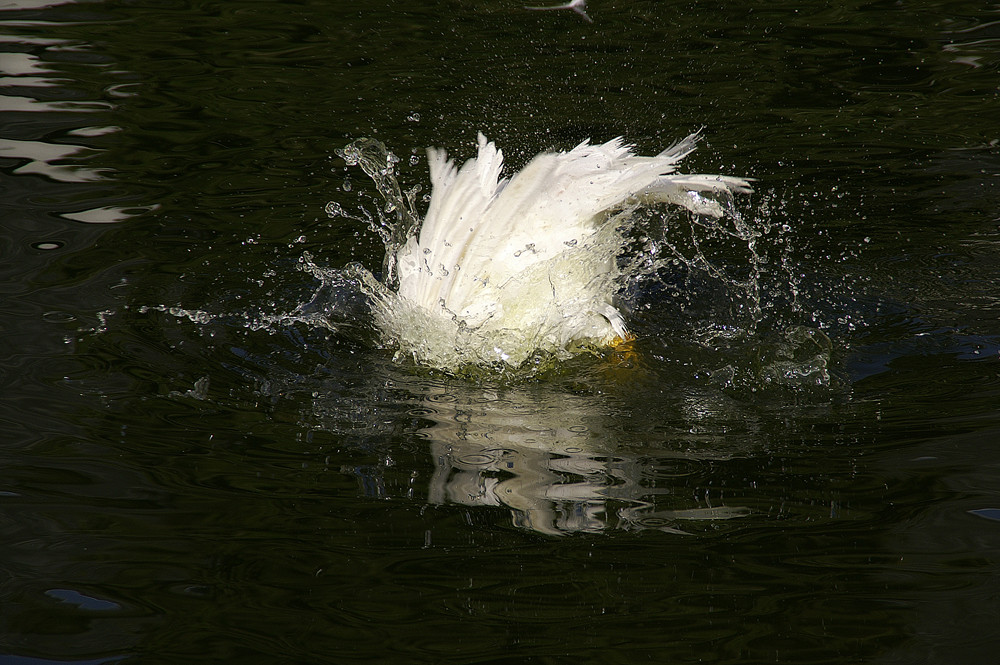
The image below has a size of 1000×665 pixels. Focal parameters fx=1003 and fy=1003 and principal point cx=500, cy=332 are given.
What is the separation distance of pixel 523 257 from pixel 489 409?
0.69 meters

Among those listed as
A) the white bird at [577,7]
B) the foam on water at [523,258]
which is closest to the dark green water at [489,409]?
the foam on water at [523,258]

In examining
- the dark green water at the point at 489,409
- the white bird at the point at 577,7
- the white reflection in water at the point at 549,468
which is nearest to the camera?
the dark green water at the point at 489,409

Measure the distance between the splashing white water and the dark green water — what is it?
162mm

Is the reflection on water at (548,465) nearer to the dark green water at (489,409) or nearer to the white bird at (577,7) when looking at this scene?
the dark green water at (489,409)

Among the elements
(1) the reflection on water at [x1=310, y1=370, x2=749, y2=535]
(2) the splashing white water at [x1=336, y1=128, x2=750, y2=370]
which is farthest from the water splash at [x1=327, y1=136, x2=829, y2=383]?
(1) the reflection on water at [x1=310, y1=370, x2=749, y2=535]

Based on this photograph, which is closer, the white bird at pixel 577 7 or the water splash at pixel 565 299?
the water splash at pixel 565 299

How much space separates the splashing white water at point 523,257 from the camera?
400cm

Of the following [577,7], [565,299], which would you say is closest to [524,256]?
[565,299]

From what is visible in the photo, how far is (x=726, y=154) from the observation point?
21.5ft

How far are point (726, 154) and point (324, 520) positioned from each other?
14.7 feet

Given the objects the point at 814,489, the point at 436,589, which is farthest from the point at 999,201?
the point at 436,589

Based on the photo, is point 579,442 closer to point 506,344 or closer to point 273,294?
point 506,344

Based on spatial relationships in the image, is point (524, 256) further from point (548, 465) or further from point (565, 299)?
point (548, 465)

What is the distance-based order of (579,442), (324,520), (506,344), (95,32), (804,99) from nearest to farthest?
(324,520)
(579,442)
(506,344)
(804,99)
(95,32)
